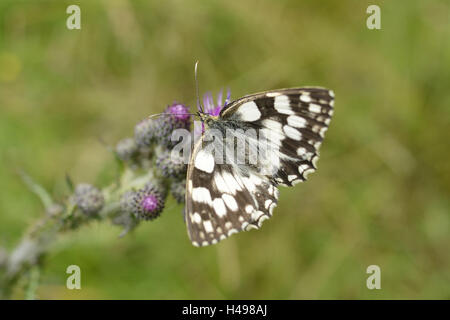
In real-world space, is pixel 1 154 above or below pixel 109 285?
above

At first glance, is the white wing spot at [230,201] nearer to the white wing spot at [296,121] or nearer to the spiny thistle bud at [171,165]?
the spiny thistle bud at [171,165]

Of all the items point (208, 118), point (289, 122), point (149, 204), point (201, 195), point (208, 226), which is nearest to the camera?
point (208, 226)

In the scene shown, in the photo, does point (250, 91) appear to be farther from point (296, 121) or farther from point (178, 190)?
point (178, 190)

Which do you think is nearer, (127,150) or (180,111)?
(180,111)

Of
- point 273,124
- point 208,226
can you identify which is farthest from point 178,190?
point 273,124

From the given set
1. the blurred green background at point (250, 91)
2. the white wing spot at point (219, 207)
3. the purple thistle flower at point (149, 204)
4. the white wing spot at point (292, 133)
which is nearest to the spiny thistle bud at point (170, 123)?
the purple thistle flower at point (149, 204)

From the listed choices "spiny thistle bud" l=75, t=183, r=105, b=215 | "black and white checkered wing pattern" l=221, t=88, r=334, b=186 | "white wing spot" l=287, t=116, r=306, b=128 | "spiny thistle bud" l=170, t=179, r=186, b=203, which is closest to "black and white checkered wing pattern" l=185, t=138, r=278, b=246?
"black and white checkered wing pattern" l=221, t=88, r=334, b=186
